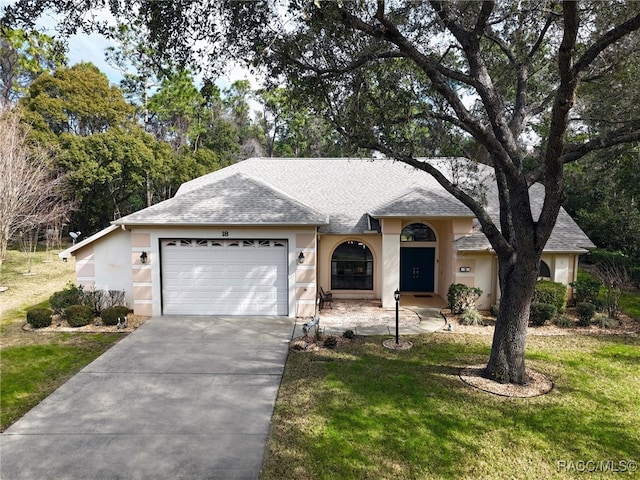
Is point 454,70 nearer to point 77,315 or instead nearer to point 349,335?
point 349,335

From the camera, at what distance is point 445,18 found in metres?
7.67

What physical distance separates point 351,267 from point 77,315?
9499 mm

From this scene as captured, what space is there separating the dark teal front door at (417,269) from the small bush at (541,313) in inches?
186

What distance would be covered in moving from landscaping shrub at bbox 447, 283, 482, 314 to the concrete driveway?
6152mm

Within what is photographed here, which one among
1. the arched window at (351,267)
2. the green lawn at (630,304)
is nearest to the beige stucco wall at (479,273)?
the arched window at (351,267)

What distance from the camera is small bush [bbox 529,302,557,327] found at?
11.9 metres

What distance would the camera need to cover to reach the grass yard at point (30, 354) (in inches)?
290

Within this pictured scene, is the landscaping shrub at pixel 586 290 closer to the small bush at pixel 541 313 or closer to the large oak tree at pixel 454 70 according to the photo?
the small bush at pixel 541 313

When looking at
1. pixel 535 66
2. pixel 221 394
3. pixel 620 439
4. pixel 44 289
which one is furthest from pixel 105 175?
pixel 620 439

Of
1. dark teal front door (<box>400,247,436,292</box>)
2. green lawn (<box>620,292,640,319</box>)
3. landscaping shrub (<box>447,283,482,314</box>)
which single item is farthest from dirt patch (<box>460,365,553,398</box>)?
dark teal front door (<box>400,247,436,292</box>)

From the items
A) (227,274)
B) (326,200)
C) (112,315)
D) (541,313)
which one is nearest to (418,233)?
(326,200)

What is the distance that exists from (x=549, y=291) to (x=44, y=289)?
1942 cm

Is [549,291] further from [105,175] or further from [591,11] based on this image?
[105,175]

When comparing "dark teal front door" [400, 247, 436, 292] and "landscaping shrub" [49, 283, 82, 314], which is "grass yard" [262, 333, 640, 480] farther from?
"landscaping shrub" [49, 283, 82, 314]
